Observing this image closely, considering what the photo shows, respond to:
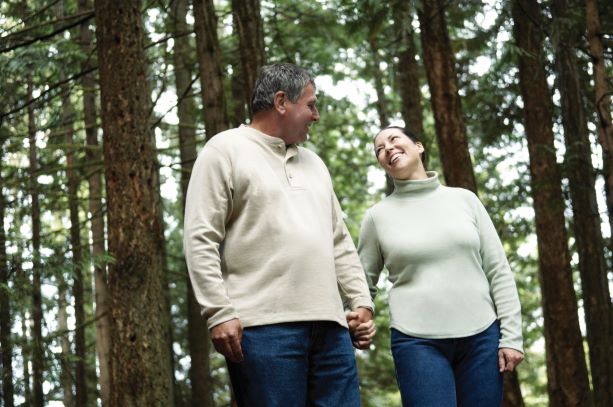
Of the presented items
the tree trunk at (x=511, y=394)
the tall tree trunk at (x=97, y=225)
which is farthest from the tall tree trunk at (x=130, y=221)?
the tall tree trunk at (x=97, y=225)

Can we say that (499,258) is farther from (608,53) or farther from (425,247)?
(608,53)

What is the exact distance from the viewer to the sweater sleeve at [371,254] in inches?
171

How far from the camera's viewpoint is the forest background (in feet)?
20.2

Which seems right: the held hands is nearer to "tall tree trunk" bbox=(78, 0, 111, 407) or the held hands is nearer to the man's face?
the man's face

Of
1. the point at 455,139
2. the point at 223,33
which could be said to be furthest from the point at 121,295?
the point at 223,33

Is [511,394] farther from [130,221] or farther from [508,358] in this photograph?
[508,358]

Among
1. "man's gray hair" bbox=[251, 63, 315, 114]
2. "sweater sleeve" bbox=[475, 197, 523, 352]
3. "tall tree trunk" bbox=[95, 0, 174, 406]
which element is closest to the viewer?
"man's gray hair" bbox=[251, 63, 315, 114]

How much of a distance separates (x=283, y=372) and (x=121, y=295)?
298cm

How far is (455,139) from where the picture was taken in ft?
29.8

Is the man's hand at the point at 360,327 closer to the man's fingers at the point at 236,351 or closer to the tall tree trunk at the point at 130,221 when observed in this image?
the man's fingers at the point at 236,351

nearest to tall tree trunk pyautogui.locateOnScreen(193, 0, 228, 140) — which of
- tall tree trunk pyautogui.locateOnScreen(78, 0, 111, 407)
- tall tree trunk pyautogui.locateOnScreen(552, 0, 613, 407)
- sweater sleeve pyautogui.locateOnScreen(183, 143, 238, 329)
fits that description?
tall tree trunk pyautogui.locateOnScreen(78, 0, 111, 407)

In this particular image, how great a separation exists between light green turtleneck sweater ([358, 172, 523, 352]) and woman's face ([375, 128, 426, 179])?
0.20 ft

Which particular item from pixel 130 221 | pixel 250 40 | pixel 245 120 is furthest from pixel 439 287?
pixel 245 120

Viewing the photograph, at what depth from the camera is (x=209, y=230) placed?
3.36 m
